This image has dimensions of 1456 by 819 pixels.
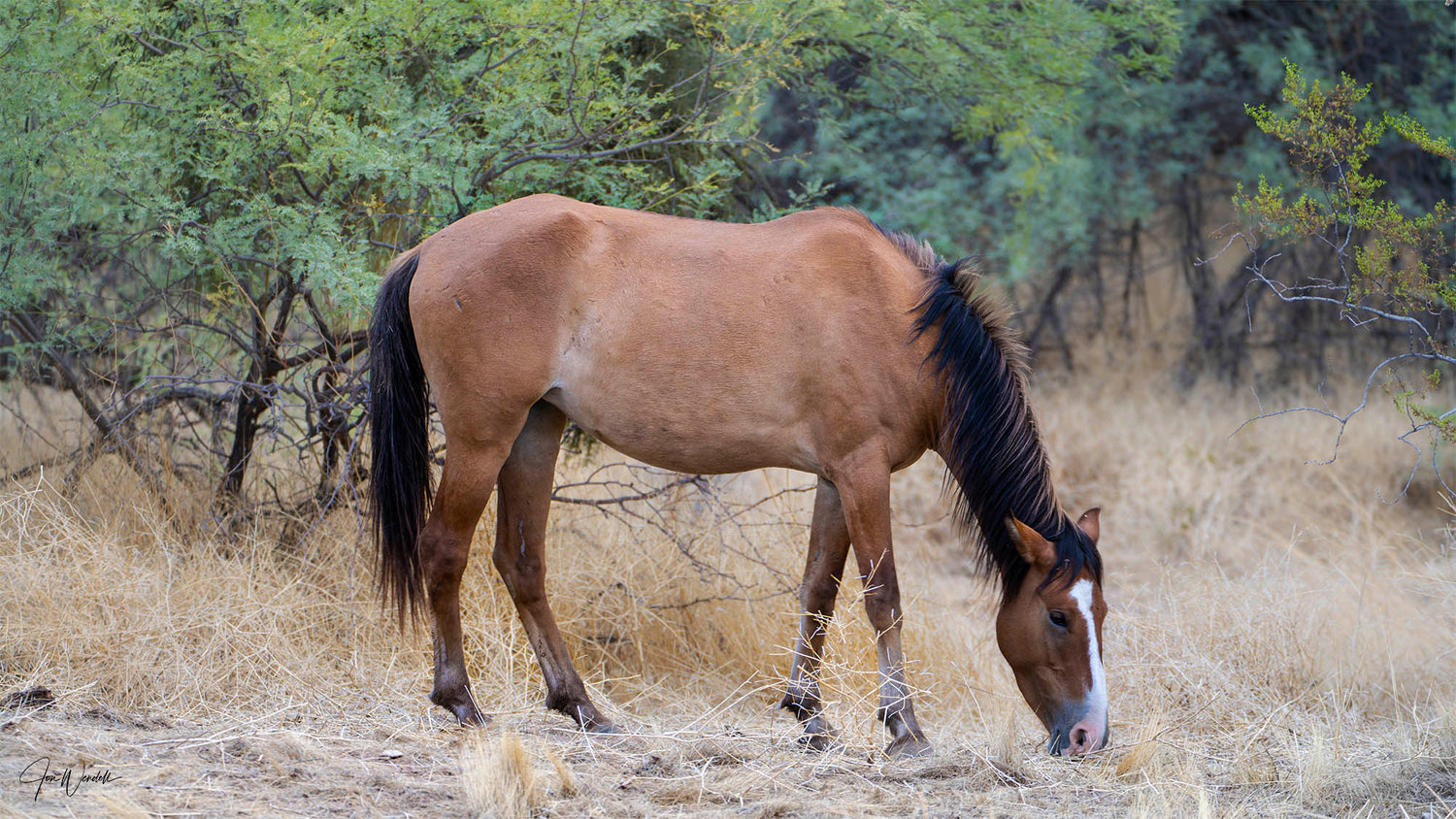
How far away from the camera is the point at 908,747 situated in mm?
3932

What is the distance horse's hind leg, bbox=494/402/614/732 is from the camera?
4395 mm

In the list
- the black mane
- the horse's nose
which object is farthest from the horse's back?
the horse's nose

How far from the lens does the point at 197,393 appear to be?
575 cm

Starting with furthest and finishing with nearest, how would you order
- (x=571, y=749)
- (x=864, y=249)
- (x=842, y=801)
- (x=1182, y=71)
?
(x=1182, y=71) → (x=864, y=249) → (x=571, y=749) → (x=842, y=801)

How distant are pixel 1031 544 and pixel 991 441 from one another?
0.38 m

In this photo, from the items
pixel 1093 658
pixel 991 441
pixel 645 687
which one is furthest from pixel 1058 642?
pixel 645 687

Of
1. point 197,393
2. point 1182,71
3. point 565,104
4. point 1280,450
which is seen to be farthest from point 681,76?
point 1182,71

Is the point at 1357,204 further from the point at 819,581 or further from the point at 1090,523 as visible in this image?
the point at 819,581

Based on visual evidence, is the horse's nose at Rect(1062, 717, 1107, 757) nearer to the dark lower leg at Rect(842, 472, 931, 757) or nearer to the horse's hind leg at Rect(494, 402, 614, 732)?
the dark lower leg at Rect(842, 472, 931, 757)

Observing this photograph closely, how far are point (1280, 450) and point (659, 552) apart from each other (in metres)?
6.61

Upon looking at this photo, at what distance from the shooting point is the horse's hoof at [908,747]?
3.90 m

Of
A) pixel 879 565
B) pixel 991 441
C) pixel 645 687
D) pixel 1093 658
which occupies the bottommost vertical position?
pixel 645 687

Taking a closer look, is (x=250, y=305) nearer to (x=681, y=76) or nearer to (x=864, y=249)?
(x=681, y=76)

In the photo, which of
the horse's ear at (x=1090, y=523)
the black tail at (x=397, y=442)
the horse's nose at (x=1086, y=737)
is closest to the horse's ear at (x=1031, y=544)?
the horse's ear at (x=1090, y=523)
